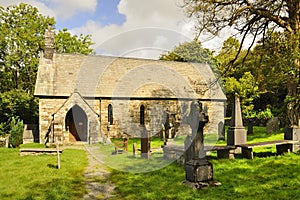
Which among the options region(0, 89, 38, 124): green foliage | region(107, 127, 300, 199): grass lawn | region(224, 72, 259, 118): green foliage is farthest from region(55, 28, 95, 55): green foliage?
region(107, 127, 300, 199): grass lawn

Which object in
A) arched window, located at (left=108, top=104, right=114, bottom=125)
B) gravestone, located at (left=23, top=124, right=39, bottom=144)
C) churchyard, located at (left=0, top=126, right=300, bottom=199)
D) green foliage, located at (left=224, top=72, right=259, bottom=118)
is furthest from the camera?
green foliage, located at (left=224, top=72, right=259, bottom=118)

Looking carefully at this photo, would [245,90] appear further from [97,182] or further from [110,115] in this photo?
[97,182]

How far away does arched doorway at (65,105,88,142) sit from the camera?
20.4 meters

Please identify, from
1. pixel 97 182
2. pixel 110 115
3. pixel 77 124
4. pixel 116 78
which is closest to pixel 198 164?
pixel 97 182

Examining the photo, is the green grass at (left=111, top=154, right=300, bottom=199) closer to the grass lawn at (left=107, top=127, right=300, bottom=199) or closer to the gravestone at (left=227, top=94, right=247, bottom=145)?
the grass lawn at (left=107, top=127, right=300, bottom=199)

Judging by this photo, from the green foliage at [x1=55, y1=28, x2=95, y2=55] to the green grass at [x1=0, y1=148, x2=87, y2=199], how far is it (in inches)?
1149

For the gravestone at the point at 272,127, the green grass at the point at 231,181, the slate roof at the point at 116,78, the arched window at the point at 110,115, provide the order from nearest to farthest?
the green grass at the point at 231,181 < the gravestone at the point at 272,127 < the slate roof at the point at 116,78 < the arched window at the point at 110,115

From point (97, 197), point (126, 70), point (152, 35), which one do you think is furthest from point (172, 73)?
point (97, 197)

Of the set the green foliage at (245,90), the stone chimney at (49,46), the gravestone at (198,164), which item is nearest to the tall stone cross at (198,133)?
the gravestone at (198,164)

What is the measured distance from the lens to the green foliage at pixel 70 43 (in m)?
37.5

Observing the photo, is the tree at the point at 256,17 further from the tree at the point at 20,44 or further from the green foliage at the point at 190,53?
the green foliage at the point at 190,53

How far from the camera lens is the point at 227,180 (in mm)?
7809

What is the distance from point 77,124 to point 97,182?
42.4 feet

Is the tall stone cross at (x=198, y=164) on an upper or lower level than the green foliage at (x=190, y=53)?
lower
